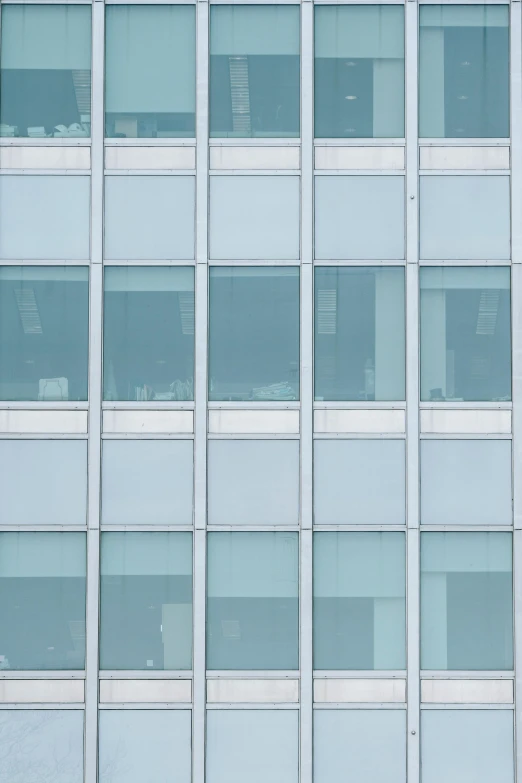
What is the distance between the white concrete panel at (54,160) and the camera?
1719 centimetres

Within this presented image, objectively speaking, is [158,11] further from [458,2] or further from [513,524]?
[513,524]

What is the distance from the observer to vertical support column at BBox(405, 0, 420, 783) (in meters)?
16.3

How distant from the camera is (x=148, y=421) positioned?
55.0 ft

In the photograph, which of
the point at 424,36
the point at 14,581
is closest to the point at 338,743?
the point at 14,581

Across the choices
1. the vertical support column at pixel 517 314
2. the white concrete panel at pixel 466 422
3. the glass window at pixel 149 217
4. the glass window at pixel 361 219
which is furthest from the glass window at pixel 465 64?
the white concrete panel at pixel 466 422

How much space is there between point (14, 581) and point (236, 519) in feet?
11.6

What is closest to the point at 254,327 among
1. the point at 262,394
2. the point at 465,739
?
the point at 262,394

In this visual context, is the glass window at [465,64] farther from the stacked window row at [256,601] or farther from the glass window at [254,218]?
the stacked window row at [256,601]

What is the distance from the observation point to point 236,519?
16.7 meters

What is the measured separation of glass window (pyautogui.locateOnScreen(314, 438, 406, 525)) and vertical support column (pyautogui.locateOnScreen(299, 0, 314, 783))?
0.69ft

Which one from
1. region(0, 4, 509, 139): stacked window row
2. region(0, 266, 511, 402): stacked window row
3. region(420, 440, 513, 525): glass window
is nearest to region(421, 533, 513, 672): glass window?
region(420, 440, 513, 525): glass window

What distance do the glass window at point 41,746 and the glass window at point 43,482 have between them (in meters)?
2.92

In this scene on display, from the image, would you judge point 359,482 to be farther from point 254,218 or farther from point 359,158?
point 359,158

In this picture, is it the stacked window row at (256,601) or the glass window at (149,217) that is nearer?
the stacked window row at (256,601)
